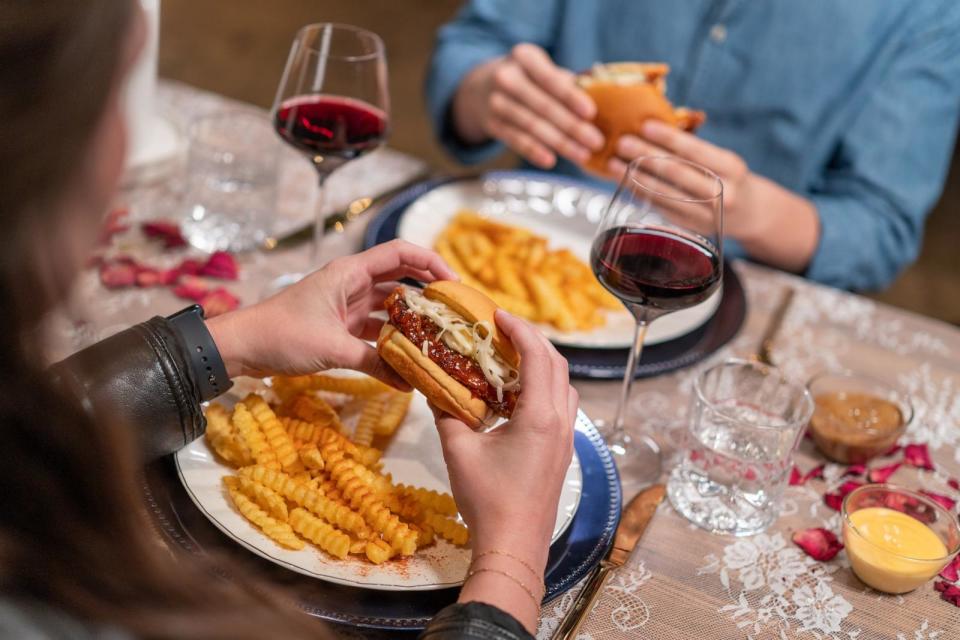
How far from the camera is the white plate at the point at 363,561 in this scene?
3.55 feet

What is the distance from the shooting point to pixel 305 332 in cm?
128

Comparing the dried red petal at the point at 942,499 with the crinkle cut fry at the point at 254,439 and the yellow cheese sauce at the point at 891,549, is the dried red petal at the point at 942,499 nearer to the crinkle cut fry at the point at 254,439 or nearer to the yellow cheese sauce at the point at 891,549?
the yellow cheese sauce at the point at 891,549

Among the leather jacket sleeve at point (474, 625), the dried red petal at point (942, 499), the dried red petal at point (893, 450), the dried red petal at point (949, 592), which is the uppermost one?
the leather jacket sleeve at point (474, 625)

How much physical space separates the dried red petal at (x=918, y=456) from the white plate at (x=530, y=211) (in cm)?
41

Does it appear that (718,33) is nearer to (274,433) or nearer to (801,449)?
(801,449)

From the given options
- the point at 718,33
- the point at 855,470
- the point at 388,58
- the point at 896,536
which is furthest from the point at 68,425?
the point at 388,58

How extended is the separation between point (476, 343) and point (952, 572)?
28.4 inches

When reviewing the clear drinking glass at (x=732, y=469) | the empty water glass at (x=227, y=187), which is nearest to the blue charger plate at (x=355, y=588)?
the clear drinking glass at (x=732, y=469)

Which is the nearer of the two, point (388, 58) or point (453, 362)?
point (453, 362)

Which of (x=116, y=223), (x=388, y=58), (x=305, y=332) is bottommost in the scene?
(x=388, y=58)

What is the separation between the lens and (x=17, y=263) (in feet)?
2.50

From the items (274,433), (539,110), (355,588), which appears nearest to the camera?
(355,588)

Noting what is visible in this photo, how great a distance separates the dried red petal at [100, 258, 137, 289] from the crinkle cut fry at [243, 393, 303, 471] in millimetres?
547

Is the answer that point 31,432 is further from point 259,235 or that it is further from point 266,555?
point 259,235
